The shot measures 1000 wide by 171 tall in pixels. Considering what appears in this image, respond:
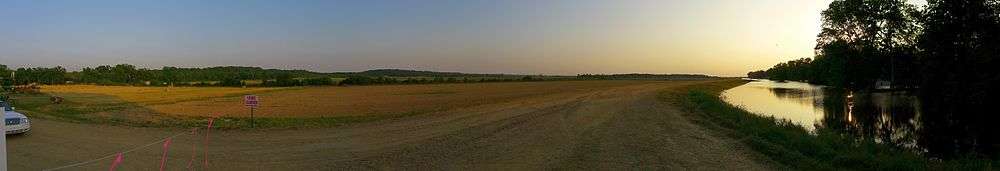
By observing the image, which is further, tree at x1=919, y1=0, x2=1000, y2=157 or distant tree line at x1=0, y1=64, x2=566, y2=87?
distant tree line at x1=0, y1=64, x2=566, y2=87

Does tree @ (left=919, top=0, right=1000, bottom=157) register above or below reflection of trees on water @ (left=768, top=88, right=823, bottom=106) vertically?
above

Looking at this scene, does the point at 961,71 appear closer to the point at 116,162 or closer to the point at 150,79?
the point at 116,162

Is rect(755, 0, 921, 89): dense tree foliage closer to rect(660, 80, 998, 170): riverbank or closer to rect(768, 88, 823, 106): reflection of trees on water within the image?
rect(768, 88, 823, 106): reflection of trees on water

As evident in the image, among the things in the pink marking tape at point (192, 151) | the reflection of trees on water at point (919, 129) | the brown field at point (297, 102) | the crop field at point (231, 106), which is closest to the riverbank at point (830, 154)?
the reflection of trees on water at point (919, 129)

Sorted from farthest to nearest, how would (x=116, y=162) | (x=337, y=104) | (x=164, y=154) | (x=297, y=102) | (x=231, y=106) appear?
1. (x=297, y=102)
2. (x=337, y=104)
3. (x=231, y=106)
4. (x=164, y=154)
5. (x=116, y=162)

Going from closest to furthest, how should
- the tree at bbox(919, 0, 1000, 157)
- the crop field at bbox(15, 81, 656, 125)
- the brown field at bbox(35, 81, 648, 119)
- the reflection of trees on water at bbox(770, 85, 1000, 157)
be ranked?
the reflection of trees on water at bbox(770, 85, 1000, 157), the tree at bbox(919, 0, 1000, 157), the crop field at bbox(15, 81, 656, 125), the brown field at bbox(35, 81, 648, 119)

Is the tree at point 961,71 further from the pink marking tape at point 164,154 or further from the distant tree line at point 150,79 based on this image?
the distant tree line at point 150,79

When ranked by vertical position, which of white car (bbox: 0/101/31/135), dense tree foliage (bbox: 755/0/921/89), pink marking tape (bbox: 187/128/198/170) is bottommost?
pink marking tape (bbox: 187/128/198/170)

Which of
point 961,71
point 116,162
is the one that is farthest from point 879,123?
point 116,162

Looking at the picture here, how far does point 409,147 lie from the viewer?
1384cm

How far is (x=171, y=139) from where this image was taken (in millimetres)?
15805

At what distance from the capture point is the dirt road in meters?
11.4

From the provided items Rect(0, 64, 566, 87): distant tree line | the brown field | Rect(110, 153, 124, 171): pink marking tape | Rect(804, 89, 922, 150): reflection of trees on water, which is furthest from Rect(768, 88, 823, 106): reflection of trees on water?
Rect(0, 64, 566, 87): distant tree line

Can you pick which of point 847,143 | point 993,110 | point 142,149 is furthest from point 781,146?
point 993,110
